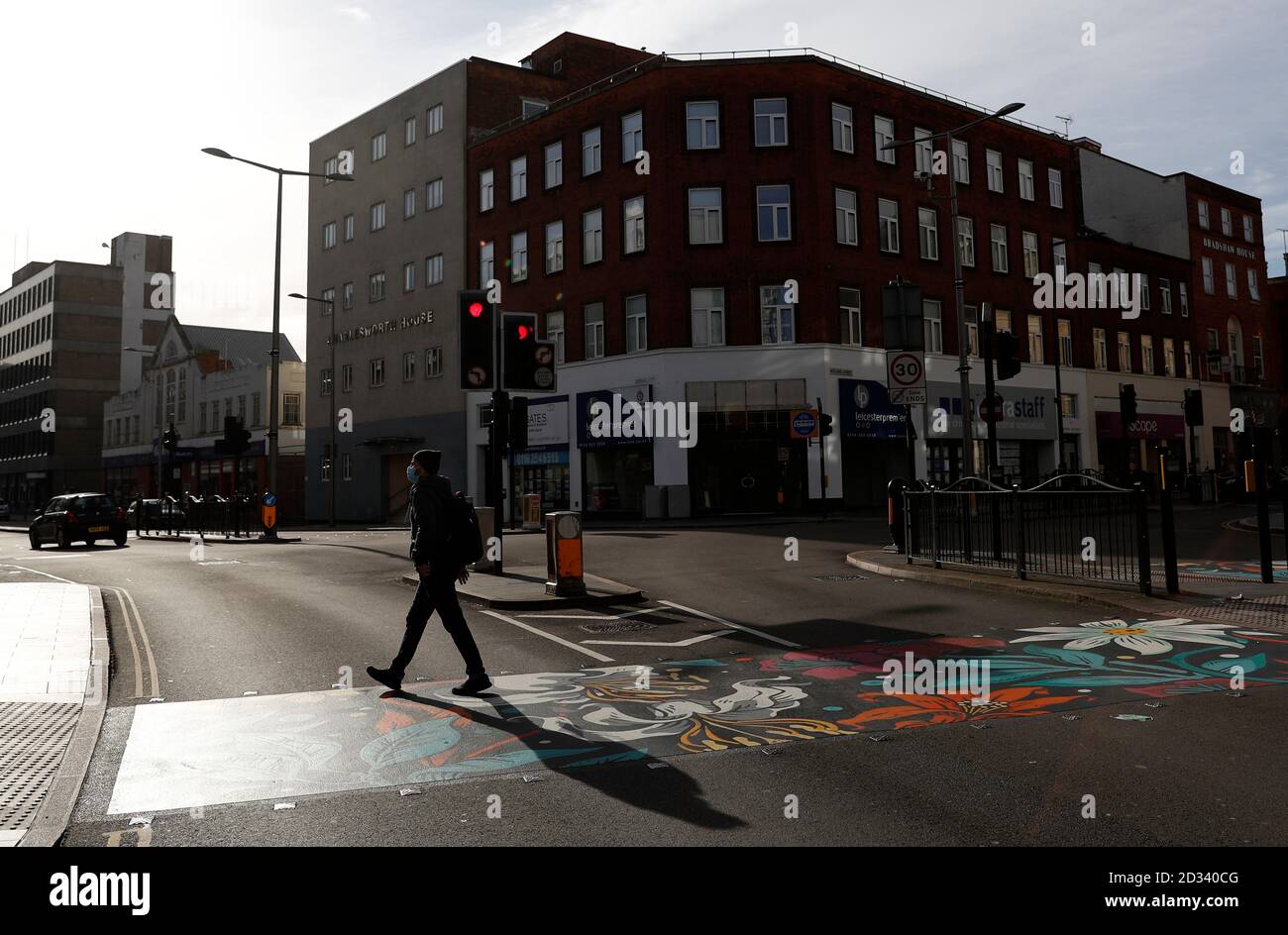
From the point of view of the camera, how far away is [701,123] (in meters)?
34.5

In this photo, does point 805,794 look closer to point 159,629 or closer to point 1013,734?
point 1013,734

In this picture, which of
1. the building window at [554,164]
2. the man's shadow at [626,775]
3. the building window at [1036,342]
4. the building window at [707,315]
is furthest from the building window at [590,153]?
the man's shadow at [626,775]

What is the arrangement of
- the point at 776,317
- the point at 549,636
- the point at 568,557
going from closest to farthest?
the point at 549,636, the point at 568,557, the point at 776,317

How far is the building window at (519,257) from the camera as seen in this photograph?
130 ft

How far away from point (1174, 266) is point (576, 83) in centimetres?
3114

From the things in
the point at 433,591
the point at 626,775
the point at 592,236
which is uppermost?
the point at 592,236

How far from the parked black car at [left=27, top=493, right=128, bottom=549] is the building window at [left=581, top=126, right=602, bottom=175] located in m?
20.4

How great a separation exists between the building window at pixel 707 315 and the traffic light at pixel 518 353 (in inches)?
743

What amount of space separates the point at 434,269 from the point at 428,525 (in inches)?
1508

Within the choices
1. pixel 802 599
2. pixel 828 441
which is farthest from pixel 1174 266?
pixel 802 599

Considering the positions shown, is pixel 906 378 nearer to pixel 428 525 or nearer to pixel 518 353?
pixel 518 353

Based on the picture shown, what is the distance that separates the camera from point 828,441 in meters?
32.7

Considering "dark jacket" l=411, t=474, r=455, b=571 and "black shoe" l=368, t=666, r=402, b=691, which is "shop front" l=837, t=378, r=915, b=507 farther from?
"black shoe" l=368, t=666, r=402, b=691

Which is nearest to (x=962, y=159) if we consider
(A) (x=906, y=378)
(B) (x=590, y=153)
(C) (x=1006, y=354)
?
(B) (x=590, y=153)
